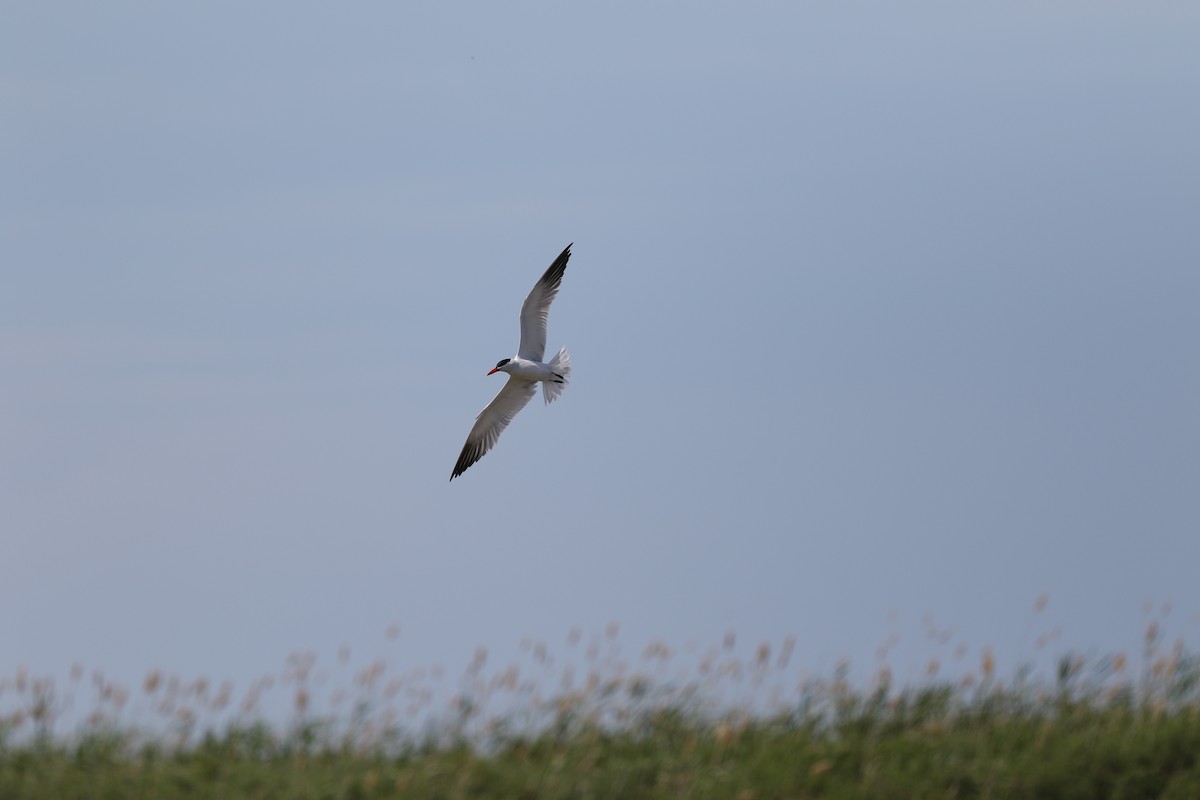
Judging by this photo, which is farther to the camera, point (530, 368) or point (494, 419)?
point (494, 419)

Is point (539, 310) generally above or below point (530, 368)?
above

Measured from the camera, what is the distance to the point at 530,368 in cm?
1808

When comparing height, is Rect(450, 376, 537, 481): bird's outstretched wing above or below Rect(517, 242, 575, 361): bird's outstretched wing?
below

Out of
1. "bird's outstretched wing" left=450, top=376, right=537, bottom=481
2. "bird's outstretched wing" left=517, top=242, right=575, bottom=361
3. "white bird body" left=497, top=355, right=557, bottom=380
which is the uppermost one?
"bird's outstretched wing" left=517, top=242, right=575, bottom=361

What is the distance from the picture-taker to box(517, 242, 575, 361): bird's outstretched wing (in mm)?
17922

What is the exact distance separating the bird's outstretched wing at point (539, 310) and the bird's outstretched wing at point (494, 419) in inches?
18.5

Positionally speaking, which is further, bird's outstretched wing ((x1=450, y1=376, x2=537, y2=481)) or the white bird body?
bird's outstretched wing ((x1=450, y1=376, x2=537, y2=481))

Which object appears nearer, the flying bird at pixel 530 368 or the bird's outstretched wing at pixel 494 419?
the flying bird at pixel 530 368

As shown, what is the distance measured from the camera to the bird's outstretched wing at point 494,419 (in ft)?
61.1

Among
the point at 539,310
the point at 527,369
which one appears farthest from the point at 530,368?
the point at 539,310

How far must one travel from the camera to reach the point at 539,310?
1811 cm

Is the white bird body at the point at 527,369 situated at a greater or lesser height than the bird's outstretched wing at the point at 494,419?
greater

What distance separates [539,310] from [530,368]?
2.44 ft

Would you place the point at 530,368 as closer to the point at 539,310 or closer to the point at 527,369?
the point at 527,369
